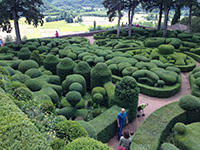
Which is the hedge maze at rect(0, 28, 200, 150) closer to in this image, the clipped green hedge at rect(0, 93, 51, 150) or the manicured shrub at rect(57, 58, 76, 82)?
the manicured shrub at rect(57, 58, 76, 82)

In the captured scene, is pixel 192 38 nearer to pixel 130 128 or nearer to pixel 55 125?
pixel 130 128

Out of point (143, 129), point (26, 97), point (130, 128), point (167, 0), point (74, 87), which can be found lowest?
point (130, 128)

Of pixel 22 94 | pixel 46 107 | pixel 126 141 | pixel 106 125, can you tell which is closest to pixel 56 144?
pixel 46 107

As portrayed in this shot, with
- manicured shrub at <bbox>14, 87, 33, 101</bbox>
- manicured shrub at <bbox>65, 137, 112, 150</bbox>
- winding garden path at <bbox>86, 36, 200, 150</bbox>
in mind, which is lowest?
winding garden path at <bbox>86, 36, 200, 150</bbox>

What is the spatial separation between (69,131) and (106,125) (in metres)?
3.28

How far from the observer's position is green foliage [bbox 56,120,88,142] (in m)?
4.79

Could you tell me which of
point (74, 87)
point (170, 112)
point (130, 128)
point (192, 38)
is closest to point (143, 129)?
point (130, 128)

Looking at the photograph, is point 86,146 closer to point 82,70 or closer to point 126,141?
point 126,141

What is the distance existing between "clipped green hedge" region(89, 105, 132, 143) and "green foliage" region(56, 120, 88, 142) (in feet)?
9.00

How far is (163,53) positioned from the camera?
17797 mm

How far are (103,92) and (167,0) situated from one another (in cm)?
1873

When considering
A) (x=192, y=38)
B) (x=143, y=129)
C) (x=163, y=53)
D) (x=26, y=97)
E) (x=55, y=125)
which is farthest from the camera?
(x=192, y=38)

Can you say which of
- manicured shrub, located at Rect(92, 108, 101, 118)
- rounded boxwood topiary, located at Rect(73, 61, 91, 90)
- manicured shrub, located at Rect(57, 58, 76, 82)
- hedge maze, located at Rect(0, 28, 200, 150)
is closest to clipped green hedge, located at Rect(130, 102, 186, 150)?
hedge maze, located at Rect(0, 28, 200, 150)

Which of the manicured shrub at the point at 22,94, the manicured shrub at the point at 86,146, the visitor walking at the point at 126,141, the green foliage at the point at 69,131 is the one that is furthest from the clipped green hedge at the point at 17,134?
the visitor walking at the point at 126,141
